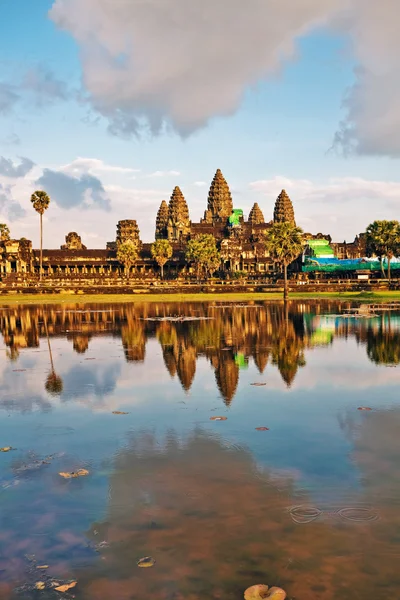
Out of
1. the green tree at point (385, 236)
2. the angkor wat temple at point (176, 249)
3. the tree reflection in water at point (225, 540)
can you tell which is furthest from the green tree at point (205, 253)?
the tree reflection in water at point (225, 540)

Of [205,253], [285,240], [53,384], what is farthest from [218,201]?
[53,384]

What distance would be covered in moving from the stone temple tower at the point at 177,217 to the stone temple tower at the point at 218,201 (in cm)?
912

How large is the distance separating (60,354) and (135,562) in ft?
57.0

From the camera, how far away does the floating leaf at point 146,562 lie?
625 centimetres

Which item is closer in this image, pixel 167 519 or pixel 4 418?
pixel 167 519

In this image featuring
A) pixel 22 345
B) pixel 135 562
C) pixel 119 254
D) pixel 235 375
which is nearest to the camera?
pixel 135 562

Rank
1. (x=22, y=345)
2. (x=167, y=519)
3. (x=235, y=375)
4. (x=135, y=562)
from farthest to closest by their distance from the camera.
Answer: (x=22, y=345) < (x=235, y=375) < (x=167, y=519) < (x=135, y=562)

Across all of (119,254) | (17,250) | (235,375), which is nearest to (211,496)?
(235,375)

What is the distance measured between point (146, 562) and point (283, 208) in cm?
17989

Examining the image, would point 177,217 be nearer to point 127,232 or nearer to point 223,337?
point 127,232

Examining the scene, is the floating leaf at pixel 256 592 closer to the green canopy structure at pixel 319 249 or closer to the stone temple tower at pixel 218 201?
the green canopy structure at pixel 319 249

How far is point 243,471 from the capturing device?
895cm

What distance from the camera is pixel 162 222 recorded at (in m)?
194

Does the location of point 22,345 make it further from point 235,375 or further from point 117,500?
point 117,500
